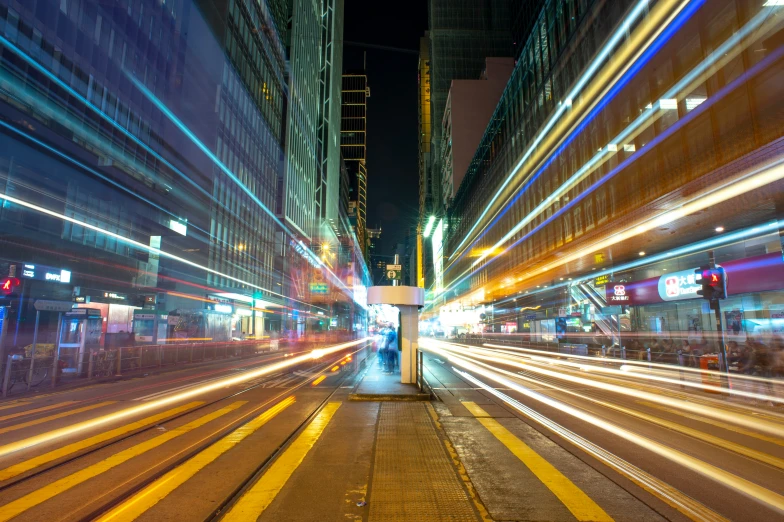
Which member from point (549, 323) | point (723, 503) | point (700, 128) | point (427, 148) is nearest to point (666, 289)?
point (700, 128)

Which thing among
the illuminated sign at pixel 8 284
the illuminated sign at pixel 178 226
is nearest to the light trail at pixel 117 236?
the illuminated sign at pixel 178 226

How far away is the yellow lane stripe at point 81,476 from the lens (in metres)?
4.71

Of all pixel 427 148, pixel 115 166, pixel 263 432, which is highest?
pixel 427 148

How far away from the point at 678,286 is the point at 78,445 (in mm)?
26764

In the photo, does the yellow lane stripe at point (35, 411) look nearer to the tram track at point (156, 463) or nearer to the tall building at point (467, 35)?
the tram track at point (156, 463)

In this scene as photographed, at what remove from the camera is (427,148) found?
176m

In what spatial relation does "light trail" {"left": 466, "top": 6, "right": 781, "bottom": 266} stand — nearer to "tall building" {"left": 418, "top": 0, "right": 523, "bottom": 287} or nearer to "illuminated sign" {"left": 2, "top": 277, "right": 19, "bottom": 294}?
"illuminated sign" {"left": 2, "top": 277, "right": 19, "bottom": 294}

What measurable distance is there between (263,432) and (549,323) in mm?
38977

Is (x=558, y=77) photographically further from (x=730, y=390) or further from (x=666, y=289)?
(x=730, y=390)

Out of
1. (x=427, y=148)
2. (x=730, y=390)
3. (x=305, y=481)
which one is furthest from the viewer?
(x=427, y=148)

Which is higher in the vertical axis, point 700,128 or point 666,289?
point 700,128

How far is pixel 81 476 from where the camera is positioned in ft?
18.8

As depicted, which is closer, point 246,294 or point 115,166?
point 115,166

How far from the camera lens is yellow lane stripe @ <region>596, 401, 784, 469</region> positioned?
21.4 ft
